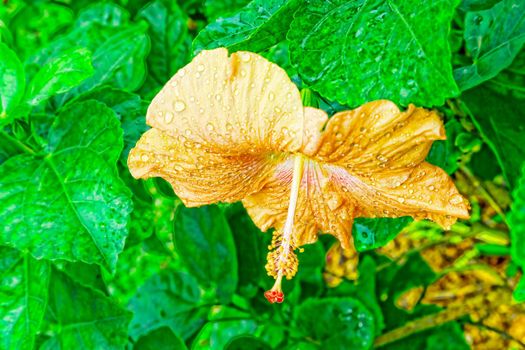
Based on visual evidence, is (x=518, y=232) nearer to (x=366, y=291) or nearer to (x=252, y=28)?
(x=252, y=28)

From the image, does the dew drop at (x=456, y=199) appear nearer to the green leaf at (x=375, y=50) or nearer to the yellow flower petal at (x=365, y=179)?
the yellow flower petal at (x=365, y=179)

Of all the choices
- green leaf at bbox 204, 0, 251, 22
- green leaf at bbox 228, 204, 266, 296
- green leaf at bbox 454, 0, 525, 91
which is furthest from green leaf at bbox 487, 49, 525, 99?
green leaf at bbox 228, 204, 266, 296

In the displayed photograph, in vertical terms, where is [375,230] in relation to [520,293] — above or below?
below

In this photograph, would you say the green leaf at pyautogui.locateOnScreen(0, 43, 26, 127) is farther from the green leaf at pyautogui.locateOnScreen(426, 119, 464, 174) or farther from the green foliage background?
the green leaf at pyautogui.locateOnScreen(426, 119, 464, 174)

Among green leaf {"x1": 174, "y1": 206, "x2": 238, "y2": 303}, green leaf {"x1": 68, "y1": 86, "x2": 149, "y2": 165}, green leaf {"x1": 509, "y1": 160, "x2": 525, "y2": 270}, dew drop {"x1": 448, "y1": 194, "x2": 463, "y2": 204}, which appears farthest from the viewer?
green leaf {"x1": 174, "y1": 206, "x2": 238, "y2": 303}

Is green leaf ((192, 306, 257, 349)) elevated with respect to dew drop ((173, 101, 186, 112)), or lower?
lower

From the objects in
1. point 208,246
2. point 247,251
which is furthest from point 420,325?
point 208,246

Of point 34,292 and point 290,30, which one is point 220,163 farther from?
point 34,292
